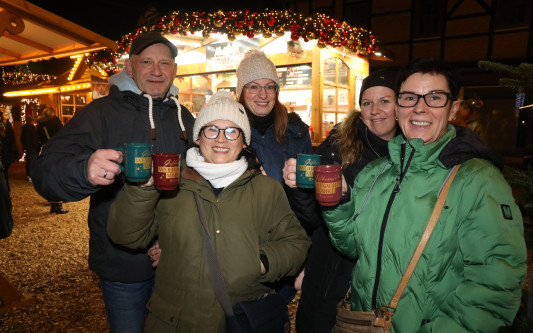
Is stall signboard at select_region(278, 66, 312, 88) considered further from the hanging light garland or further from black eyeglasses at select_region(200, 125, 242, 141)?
black eyeglasses at select_region(200, 125, 242, 141)

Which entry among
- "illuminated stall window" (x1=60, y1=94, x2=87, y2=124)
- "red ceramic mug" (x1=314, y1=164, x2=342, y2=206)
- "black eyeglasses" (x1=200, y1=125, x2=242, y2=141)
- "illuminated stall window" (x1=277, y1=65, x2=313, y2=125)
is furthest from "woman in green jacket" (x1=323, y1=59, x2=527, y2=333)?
"illuminated stall window" (x1=60, y1=94, x2=87, y2=124)

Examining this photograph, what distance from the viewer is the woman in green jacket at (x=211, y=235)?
175cm

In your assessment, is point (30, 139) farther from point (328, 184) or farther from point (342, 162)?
point (328, 184)

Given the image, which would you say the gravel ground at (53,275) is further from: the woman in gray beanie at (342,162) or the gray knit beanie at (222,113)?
the gray knit beanie at (222,113)

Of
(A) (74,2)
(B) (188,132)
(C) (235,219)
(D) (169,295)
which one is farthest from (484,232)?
(A) (74,2)

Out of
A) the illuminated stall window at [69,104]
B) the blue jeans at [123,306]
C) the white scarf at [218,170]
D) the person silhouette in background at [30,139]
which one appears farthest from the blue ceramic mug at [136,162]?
the illuminated stall window at [69,104]

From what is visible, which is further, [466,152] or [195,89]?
[195,89]

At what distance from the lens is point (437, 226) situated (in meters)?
1.55

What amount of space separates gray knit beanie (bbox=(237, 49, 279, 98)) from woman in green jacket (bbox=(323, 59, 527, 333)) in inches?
55.5

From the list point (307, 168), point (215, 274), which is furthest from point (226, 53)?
point (215, 274)

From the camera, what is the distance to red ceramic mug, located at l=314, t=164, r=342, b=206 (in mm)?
1726

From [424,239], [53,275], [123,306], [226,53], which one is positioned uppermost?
[226,53]

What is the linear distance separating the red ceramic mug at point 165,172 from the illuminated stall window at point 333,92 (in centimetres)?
700

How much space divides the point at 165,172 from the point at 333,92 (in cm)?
796
